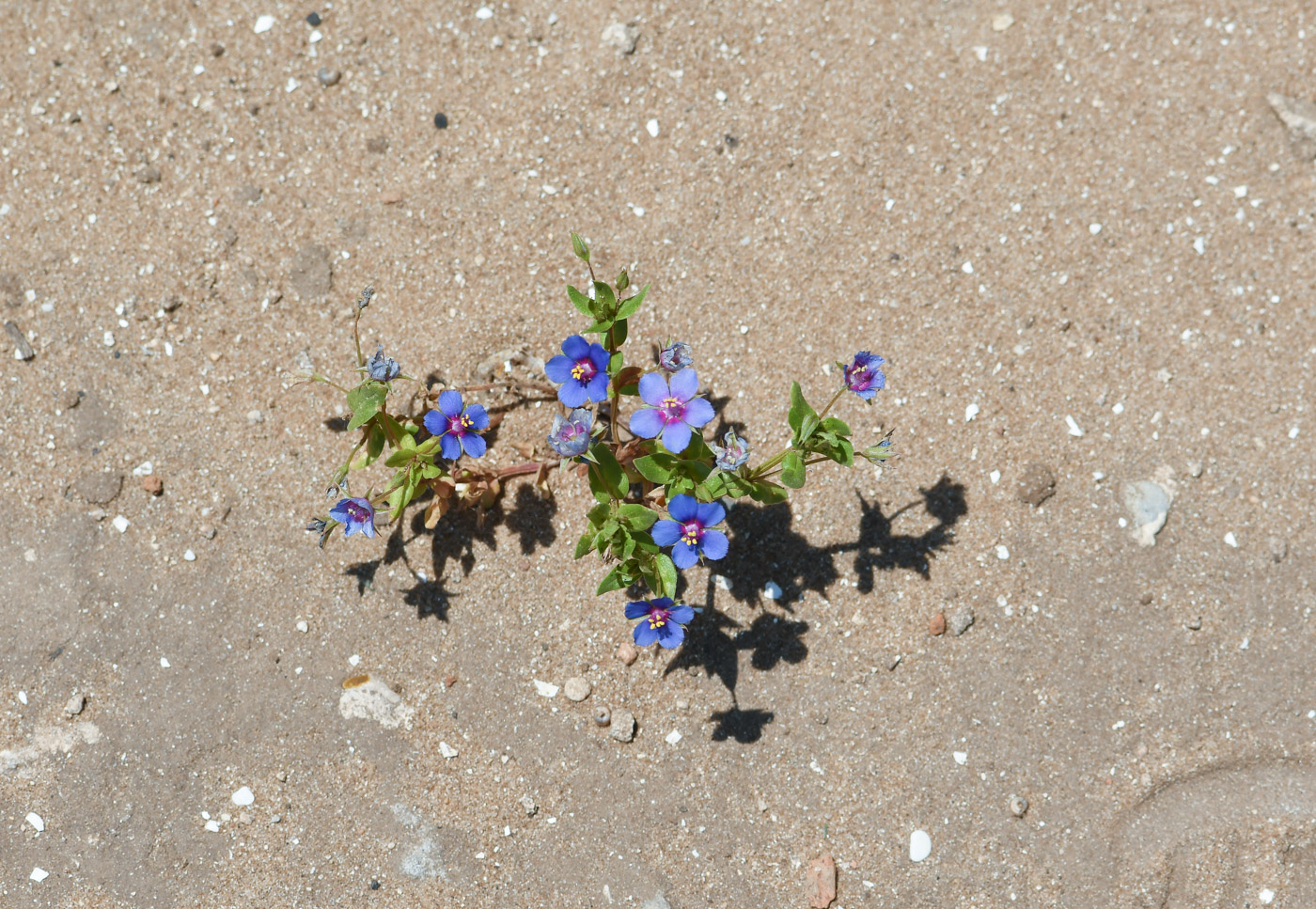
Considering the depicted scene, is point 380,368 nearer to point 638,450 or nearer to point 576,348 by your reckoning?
point 576,348

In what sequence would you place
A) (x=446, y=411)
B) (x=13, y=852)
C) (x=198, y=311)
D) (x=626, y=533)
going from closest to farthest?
1. (x=626, y=533)
2. (x=446, y=411)
3. (x=13, y=852)
4. (x=198, y=311)

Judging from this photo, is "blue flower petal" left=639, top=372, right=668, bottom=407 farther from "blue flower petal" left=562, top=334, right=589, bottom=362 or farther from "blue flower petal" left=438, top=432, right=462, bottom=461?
"blue flower petal" left=438, top=432, right=462, bottom=461

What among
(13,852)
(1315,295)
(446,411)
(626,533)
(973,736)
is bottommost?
(973,736)

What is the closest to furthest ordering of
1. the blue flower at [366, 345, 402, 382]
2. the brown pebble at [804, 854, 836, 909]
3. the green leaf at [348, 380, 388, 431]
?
the green leaf at [348, 380, 388, 431] < the blue flower at [366, 345, 402, 382] < the brown pebble at [804, 854, 836, 909]

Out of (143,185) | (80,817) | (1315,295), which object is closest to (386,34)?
(143,185)

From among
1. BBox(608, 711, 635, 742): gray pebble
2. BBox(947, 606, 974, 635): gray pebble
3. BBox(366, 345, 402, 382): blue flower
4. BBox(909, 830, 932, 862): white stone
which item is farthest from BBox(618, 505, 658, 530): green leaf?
BBox(909, 830, 932, 862): white stone

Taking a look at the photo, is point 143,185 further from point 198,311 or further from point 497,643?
point 497,643
